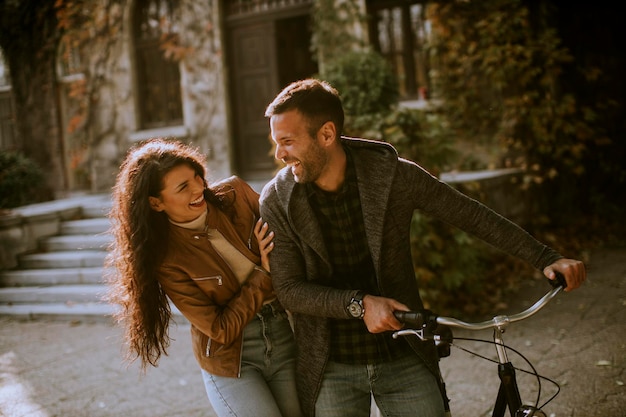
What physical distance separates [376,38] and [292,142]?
7993 millimetres

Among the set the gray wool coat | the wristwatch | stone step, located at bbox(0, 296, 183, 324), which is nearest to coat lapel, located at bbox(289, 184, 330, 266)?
the gray wool coat

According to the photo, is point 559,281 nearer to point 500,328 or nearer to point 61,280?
point 500,328

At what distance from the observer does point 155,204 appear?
2680mm

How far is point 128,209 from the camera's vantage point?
2.68 meters

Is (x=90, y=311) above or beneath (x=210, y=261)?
beneath

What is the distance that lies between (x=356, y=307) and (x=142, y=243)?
3.28 ft

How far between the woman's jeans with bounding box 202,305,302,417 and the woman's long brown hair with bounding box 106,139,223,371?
0.35 meters

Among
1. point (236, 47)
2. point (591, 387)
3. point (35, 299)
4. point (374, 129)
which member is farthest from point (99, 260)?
point (591, 387)

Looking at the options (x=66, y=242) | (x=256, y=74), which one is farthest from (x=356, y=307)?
(x=256, y=74)

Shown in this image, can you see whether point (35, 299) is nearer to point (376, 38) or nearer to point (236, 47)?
point (236, 47)

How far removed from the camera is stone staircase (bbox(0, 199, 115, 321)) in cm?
712

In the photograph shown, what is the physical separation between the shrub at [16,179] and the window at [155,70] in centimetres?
229

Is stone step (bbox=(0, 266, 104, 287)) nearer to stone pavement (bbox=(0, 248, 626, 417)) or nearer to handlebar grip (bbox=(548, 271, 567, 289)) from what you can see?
stone pavement (bbox=(0, 248, 626, 417))

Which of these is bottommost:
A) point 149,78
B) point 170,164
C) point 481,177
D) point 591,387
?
point 591,387
